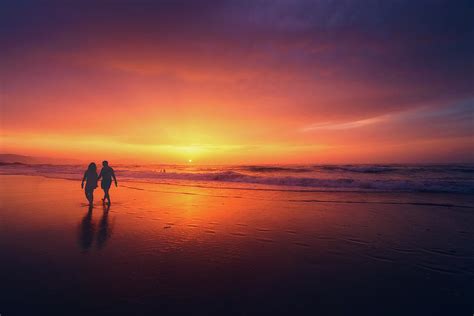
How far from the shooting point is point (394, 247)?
604 cm

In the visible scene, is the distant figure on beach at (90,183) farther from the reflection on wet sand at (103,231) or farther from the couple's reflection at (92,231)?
the reflection on wet sand at (103,231)

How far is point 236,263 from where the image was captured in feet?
16.4

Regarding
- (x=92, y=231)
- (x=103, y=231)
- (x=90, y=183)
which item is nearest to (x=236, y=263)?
(x=103, y=231)

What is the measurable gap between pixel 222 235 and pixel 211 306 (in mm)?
3439

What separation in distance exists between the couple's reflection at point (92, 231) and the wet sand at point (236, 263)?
29 millimetres

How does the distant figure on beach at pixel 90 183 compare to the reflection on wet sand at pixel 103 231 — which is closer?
the reflection on wet sand at pixel 103 231

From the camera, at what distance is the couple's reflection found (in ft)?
20.1

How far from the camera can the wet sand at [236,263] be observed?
3.58m

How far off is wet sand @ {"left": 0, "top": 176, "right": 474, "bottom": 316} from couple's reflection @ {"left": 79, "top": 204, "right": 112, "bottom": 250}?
0.09 ft

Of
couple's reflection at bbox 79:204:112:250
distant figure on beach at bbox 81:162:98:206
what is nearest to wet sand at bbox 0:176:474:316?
couple's reflection at bbox 79:204:112:250

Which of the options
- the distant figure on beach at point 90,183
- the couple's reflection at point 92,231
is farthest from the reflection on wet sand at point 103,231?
the distant figure on beach at point 90,183

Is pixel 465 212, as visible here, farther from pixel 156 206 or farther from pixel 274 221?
pixel 156 206

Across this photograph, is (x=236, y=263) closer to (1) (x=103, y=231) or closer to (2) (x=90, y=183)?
(1) (x=103, y=231)

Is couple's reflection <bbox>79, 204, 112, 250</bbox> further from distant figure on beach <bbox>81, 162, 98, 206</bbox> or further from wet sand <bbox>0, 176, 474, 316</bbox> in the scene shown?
distant figure on beach <bbox>81, 162, 98, 206</bbox>
